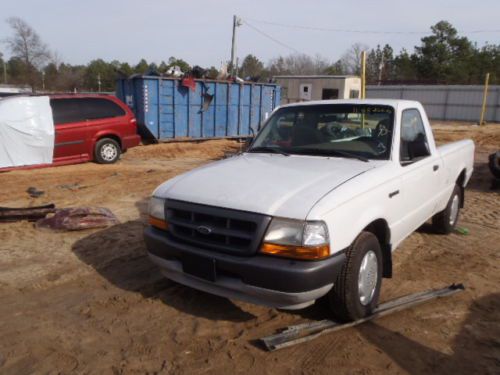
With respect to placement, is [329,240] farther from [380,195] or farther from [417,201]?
[417,201]

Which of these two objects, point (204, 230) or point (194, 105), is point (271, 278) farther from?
point (194, 105)

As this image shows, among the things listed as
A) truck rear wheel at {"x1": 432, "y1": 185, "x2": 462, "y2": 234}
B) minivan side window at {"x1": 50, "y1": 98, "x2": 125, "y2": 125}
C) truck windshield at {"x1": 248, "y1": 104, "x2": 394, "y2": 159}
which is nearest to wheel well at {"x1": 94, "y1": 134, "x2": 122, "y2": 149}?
minivan side window at {"x1": 50, "y1": 98, "x2": 125, "y2": 125}

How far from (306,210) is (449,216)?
144 inches

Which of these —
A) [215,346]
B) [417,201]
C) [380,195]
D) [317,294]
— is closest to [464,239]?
[417,201]

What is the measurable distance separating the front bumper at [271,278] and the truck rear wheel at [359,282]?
15 centimetres

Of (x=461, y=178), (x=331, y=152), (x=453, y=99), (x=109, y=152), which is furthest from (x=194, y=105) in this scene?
(x=453, y=99)

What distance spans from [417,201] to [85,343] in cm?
329

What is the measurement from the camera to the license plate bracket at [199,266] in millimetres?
3336

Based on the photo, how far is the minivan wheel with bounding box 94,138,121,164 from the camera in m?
11.4

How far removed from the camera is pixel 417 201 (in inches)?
179

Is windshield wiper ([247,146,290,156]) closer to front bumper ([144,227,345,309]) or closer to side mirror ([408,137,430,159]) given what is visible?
side mirror ([408,137,430,159])

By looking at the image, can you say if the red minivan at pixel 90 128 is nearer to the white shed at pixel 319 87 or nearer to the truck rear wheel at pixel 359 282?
the truck rear wheel at pixel 359 282

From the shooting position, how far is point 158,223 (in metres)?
3.80

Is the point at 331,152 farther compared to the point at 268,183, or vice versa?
the point at 331,152
